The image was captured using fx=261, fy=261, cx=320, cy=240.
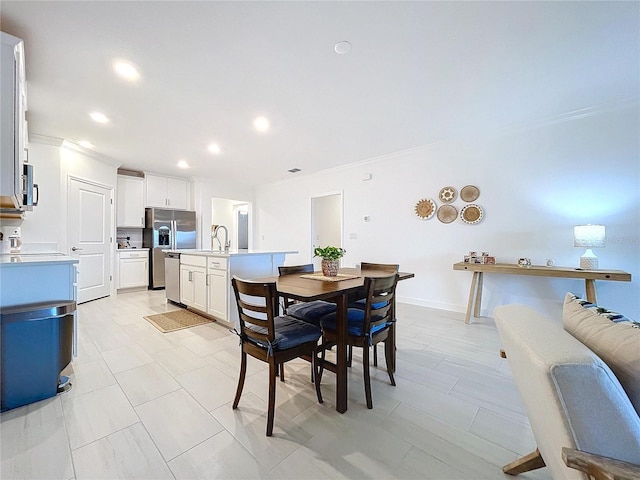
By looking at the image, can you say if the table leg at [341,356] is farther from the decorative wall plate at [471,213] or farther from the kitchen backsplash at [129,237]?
the kitchen backsplash at [129,237]

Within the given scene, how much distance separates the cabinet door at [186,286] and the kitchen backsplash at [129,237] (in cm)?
284

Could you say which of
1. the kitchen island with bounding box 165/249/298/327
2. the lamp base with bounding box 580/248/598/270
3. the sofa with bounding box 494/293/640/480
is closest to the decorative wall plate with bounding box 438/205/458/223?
the lamp base with bounding box 580/248/598/270

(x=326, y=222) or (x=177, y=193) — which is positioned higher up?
(x=177, y=193)

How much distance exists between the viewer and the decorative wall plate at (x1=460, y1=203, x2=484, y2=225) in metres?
3.62

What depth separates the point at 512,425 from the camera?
1.54m

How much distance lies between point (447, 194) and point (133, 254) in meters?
5.91

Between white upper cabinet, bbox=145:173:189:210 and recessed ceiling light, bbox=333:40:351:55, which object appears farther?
white upper cabinet, bbox=145:173:189:210

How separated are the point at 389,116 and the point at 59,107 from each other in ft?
12.2

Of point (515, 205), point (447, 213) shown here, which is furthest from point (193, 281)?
point (515, 205)

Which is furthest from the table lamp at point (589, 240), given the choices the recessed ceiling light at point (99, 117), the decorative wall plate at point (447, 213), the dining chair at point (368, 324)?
the recessed ceiling light at point (99, 117)

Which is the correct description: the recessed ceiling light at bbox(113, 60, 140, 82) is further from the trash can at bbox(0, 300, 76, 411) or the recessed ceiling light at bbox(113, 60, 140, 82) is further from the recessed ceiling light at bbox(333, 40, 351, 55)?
the trash can at bbox(0, 300, 76, 411)

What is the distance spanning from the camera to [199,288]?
347 cm

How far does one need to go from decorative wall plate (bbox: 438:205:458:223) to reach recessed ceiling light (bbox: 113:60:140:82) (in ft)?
12.9

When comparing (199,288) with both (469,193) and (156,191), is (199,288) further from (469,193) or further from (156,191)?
(469,193)
